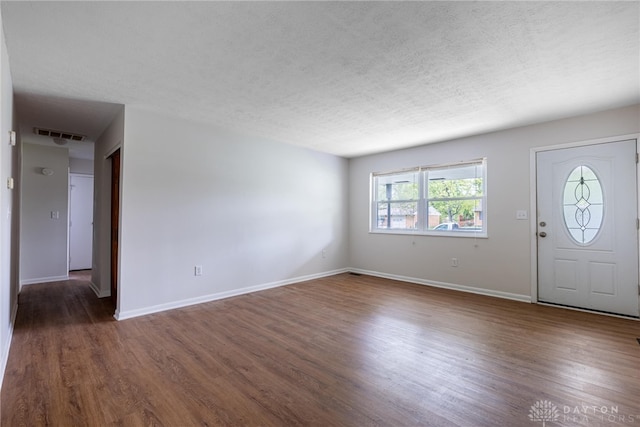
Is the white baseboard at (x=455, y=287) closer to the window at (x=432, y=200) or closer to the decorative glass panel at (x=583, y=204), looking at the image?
the window at (x=432, y=200)

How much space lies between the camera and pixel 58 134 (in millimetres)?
4516

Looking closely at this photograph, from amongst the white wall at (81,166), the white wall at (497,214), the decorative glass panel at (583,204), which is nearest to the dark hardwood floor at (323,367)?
the white wall at (497,214)

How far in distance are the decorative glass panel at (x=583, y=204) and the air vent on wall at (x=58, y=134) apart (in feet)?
23.1

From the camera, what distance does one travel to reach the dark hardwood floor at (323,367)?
1753 millimetres

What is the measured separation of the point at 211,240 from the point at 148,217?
Answer: 0.86 meters

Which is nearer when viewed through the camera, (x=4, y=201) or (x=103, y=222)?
(x=4, y=201)

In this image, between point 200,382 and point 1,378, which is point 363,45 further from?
point 1,378

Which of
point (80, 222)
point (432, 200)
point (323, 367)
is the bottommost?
point (323, 367)

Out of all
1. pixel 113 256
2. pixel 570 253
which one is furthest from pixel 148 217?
pixel 570 253

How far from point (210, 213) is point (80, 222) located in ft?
14.4

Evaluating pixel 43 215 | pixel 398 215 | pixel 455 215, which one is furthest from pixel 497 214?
pixel 43 215

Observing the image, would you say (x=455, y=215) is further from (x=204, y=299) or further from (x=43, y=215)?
(x=43, y=215)

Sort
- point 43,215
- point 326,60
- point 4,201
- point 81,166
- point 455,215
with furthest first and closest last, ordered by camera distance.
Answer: point 81,166 → point 43,215 → point 455,215 → point 326,60 → point 4,201

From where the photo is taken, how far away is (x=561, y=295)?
3.79m
